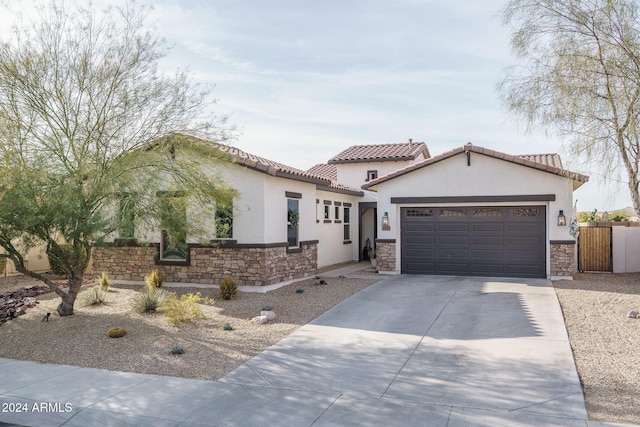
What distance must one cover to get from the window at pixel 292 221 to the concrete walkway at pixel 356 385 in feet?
18.9

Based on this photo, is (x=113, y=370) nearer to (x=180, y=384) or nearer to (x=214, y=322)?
(x=180, y=384)

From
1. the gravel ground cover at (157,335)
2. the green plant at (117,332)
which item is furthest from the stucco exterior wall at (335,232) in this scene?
the green plant at (117,332)

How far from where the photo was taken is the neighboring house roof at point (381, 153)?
78.5 feet

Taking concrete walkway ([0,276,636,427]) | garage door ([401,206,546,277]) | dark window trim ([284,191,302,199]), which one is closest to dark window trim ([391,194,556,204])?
garage door ([401,206,546,277])

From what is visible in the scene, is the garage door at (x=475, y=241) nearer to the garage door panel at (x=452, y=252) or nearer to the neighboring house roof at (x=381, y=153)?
the garage door panel at (x=452, y=252)

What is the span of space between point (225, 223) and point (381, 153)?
41.3 feet

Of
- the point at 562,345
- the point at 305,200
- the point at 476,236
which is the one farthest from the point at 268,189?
the point at 562,345

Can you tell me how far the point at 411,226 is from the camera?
55.6 feet

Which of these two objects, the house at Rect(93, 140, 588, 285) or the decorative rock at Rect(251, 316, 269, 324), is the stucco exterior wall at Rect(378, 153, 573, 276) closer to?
the house at Rect(93, 140, 588, 285)

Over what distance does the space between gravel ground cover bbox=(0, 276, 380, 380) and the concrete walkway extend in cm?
39

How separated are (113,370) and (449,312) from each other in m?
6.66

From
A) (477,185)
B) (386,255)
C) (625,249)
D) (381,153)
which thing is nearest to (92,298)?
(386,255)

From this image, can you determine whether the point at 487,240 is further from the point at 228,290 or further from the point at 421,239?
the point at 228,290

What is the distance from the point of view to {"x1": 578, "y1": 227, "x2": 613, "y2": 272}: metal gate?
1778cm
